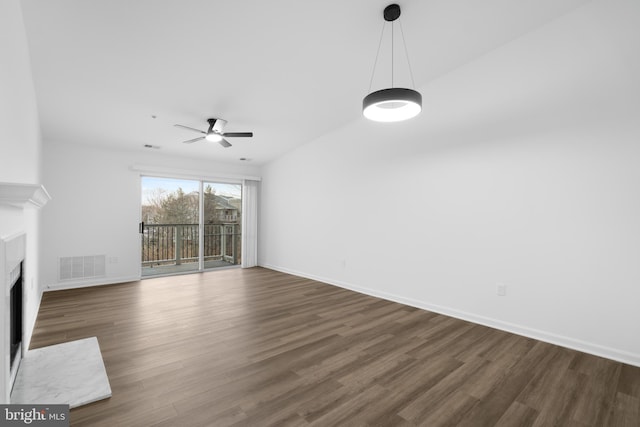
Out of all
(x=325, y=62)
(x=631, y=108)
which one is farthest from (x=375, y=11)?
(x=631, y=108)

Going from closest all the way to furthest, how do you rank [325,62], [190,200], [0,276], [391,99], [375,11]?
1. [0,276]
2. [391,99]
3. [375,11]
4. [325,62]
5. [190,200]

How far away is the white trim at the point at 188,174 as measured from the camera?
5.49 m

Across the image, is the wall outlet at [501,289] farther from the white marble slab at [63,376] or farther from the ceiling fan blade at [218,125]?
the ceiling fan blade at [218,125]

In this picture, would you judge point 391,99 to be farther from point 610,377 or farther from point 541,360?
point 610,377

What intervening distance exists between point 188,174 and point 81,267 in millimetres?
2424

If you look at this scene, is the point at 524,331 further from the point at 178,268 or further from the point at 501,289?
the point at 178,268

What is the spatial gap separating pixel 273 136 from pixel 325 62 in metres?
2.19

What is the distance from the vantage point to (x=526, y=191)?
3.09 metres

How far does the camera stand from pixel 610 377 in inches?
89.6

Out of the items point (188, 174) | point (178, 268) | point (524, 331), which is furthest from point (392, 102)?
point (178, 268)

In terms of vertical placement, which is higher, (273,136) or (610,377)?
(273,136)

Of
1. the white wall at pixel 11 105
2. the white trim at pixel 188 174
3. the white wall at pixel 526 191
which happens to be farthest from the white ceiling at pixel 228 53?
the white trim at pixel 188 174

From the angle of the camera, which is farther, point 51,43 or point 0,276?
point 51,43

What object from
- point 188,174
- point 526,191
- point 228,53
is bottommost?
point 526,191
